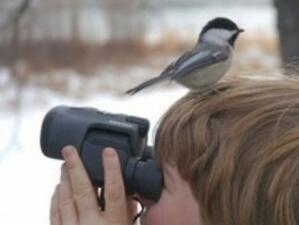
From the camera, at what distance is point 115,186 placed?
3.70ft

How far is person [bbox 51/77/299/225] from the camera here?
105cm

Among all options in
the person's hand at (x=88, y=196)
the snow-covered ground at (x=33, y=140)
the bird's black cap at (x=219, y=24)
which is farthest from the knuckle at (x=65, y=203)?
the snow-covered ground at (x=33, y=140)

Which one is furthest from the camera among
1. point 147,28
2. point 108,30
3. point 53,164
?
point 108,30

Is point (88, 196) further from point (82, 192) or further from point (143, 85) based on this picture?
point (143, 85)

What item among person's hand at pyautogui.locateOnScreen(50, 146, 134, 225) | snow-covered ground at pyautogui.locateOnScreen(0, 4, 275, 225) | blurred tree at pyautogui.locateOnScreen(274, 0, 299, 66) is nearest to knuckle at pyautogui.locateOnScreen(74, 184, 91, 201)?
person's hand at pyautogui.locateOnScreen(50, 146, 134, 225)

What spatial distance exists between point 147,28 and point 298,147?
7.54 m

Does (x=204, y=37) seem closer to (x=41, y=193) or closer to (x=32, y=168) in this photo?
(x=41, y=193)

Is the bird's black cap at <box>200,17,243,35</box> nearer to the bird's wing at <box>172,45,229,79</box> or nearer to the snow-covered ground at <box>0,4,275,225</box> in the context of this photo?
the bird's wing at <box>172,45,229,79</box>

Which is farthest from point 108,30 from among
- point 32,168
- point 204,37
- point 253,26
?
point 204,37

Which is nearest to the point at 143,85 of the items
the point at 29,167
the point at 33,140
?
the point at 29,167

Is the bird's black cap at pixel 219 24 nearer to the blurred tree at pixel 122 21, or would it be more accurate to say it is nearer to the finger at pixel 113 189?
the finger at pixel 113 189

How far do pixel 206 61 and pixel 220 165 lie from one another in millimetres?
176

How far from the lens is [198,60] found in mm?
1209

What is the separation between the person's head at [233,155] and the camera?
1052mm
